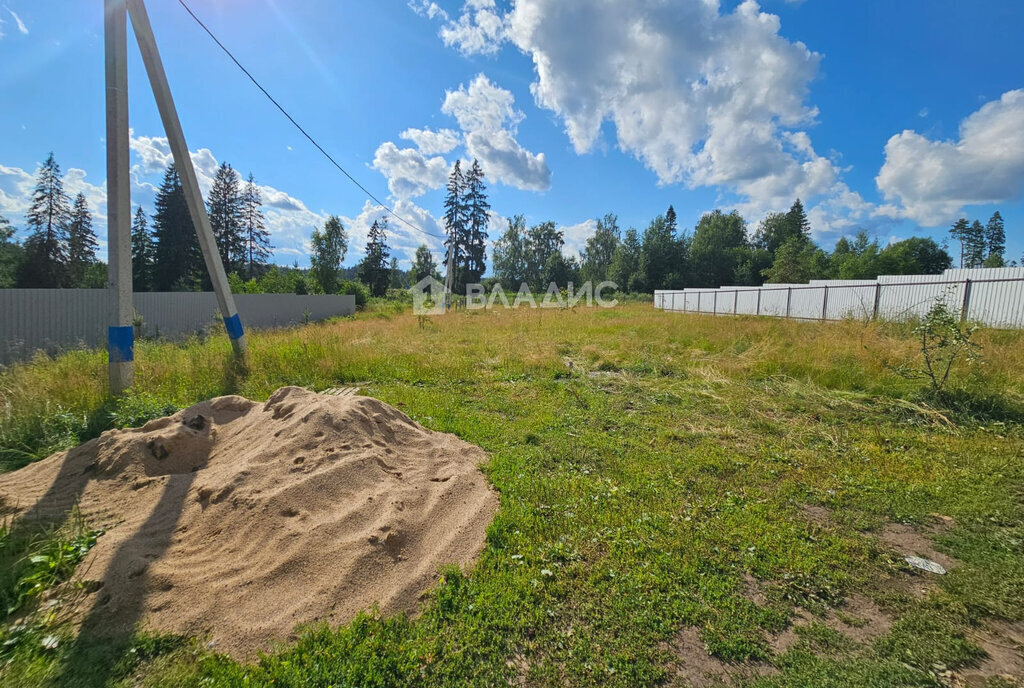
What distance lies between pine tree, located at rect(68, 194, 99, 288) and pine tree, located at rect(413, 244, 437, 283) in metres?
32.3

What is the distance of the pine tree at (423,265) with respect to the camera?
51.8 metres

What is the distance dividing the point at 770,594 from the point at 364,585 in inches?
101

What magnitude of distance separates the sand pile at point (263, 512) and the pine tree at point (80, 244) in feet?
156

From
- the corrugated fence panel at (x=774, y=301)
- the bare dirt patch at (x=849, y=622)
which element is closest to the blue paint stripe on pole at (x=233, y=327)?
the bare dirt patch at (x=849, y=622)

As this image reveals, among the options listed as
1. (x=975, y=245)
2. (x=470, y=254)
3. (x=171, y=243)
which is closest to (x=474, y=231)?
(x=470, y=254)

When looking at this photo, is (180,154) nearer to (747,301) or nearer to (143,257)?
(747,301)

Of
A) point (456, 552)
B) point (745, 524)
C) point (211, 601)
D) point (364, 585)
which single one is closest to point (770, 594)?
point (745, 524)

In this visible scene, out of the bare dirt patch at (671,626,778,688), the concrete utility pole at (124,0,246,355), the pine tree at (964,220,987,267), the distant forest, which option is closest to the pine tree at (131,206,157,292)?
the distant forest

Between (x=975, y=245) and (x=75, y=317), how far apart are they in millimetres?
113554

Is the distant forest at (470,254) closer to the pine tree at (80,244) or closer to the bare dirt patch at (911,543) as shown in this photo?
the pine tree at (80,244)

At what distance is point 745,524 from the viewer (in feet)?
9.58

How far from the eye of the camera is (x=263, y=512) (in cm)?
275

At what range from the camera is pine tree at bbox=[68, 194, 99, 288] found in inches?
1334

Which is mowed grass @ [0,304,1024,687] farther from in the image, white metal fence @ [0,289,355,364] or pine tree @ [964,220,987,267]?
pine tree @ [964,220,987,267]
